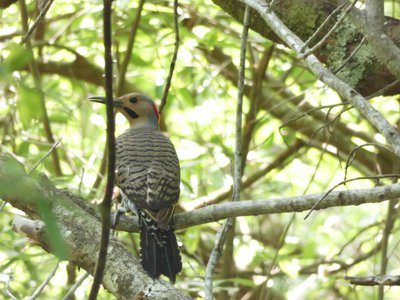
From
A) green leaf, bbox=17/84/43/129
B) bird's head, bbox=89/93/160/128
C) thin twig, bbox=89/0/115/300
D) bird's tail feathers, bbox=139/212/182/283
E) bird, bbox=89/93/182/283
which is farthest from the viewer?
bird's head, bbox=89/93/160/128

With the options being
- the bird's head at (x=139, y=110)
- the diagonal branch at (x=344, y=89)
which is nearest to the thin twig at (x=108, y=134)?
the diagonal branch at (x=344, y=89)

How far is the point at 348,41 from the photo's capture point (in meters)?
3.76

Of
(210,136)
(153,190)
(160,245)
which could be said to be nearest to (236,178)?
(160,245)

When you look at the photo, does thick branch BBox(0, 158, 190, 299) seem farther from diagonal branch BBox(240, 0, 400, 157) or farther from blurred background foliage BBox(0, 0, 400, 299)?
blurred background foliage BBox(0, 0, 400, 299)

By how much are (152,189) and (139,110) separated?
1461 millimetres

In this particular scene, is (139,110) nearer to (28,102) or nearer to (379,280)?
(379,280)

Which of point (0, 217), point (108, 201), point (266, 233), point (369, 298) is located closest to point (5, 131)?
point (0, 217)

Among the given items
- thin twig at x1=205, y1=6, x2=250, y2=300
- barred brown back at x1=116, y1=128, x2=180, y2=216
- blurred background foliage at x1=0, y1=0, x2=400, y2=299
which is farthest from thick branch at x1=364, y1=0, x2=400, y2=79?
blurred background foliage at x1=0, y1=0, x2=400, y2=299

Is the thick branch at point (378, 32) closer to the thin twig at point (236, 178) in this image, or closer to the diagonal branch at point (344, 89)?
the diagonal branch at point (344, 89)

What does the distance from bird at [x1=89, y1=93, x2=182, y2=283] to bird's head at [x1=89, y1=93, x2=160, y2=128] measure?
194 mm

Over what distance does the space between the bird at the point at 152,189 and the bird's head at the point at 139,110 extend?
7.6 inches

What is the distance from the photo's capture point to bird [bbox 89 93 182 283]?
3930 millimetres

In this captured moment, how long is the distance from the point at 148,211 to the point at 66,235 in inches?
45.8

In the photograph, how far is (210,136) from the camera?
6465 millimetres
